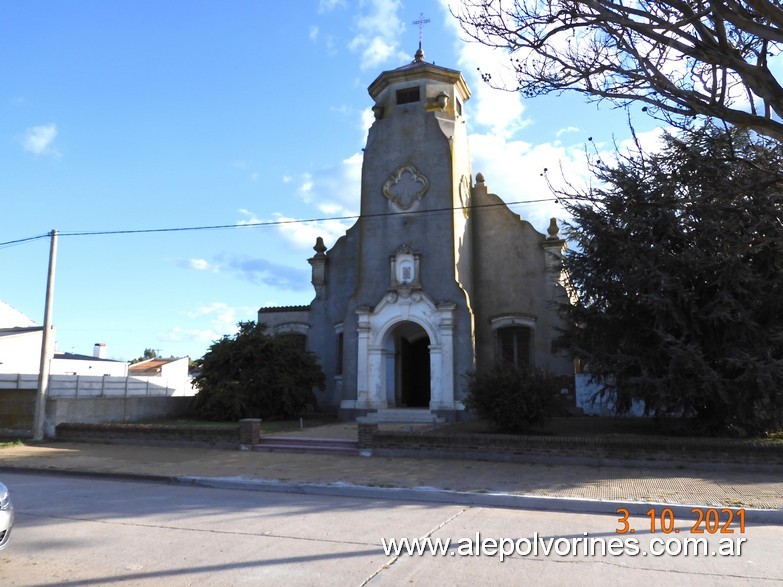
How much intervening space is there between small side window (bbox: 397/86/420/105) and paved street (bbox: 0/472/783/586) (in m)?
17.3

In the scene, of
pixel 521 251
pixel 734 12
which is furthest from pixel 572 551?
pixel 521 251

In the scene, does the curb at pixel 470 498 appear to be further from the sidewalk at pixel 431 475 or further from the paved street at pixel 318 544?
the paved street at pixel 318 544

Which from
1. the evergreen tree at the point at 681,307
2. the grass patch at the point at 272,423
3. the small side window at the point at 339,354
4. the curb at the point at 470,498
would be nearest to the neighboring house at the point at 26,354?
the grass patch at the point at 272,423

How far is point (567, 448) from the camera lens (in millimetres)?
12023

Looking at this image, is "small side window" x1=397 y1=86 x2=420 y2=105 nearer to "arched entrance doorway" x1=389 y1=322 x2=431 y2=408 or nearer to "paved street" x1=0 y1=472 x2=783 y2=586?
"arched entrance doorway" x1=389 y1=322 x2=431 y2=408

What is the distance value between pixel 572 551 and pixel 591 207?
10.8 meters

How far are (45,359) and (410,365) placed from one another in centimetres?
1237

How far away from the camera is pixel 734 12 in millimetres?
6941

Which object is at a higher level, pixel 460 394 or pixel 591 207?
pixel 591 207

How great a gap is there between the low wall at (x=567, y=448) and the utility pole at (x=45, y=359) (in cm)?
1003

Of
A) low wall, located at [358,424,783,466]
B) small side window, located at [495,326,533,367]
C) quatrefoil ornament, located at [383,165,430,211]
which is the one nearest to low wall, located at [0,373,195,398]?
low wall, located at [358,424,783,466]

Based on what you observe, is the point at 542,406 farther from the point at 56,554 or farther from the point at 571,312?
the point at 56,554

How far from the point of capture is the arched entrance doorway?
2127 cm

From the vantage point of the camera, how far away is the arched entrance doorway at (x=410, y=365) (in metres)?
21.3
